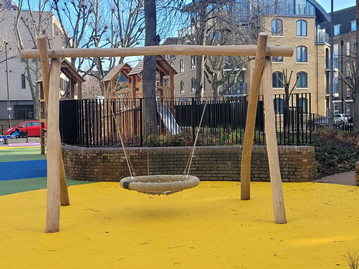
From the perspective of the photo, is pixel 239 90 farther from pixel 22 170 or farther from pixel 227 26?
pixel 22 170

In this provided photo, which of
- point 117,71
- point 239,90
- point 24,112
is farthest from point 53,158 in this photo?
point 24,112

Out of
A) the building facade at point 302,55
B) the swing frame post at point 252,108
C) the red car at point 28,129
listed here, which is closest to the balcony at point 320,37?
the building facade at point 302,55

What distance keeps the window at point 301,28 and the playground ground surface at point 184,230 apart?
44248 mm

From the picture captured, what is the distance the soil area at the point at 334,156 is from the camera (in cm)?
1296

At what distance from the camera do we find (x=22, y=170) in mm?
15258

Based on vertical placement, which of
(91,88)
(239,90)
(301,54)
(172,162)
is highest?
(301,54)

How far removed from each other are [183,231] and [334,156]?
8554 millimetres

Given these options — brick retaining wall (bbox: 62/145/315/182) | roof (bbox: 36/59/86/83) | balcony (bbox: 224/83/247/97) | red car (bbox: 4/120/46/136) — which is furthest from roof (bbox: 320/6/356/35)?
brick retaining wall (bbox: 62/145/315/182)

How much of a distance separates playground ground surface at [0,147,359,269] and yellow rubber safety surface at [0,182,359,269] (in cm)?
1

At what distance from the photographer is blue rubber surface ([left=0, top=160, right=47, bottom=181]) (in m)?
13.7

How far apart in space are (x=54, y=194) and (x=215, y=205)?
320 cm

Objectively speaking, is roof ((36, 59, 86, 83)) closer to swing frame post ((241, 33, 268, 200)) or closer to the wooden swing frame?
the wooden swing frame

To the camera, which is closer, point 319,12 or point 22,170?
point 22,170

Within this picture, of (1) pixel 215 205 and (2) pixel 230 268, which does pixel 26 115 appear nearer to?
(1) pixel 215 205
